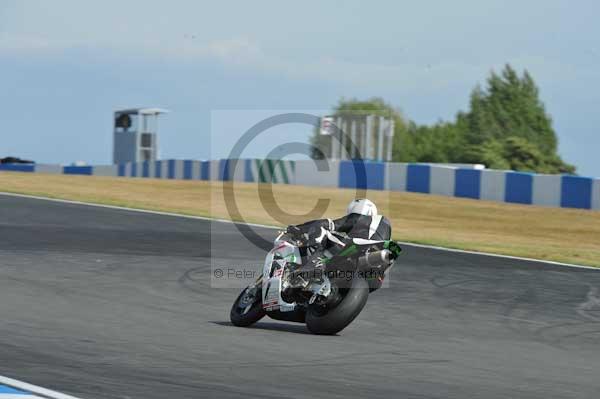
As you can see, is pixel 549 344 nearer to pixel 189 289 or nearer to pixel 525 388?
pixel 525 388

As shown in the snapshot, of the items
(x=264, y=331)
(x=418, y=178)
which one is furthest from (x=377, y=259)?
(x=418, y=178)

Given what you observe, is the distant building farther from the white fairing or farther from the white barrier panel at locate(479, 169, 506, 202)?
the white fairing

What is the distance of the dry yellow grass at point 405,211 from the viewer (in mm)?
19078

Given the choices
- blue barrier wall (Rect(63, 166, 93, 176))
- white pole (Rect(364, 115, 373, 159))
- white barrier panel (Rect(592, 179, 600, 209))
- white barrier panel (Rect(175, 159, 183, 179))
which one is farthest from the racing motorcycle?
blue barrier wall (Rect(63, 166, 93, 176))

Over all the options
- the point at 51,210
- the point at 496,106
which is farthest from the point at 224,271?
the point at 496,106

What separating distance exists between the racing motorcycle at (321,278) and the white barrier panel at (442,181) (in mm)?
19799

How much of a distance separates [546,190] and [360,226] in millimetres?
17903

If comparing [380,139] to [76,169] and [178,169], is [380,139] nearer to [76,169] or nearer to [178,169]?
[178,169]

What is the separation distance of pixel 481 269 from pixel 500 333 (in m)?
4.75

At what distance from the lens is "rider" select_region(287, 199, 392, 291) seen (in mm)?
8852

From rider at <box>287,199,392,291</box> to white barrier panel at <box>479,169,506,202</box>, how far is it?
18665 millimetres

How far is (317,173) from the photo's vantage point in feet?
111

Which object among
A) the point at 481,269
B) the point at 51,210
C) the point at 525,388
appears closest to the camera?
the point at 525,388

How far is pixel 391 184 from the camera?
30.5 metres
